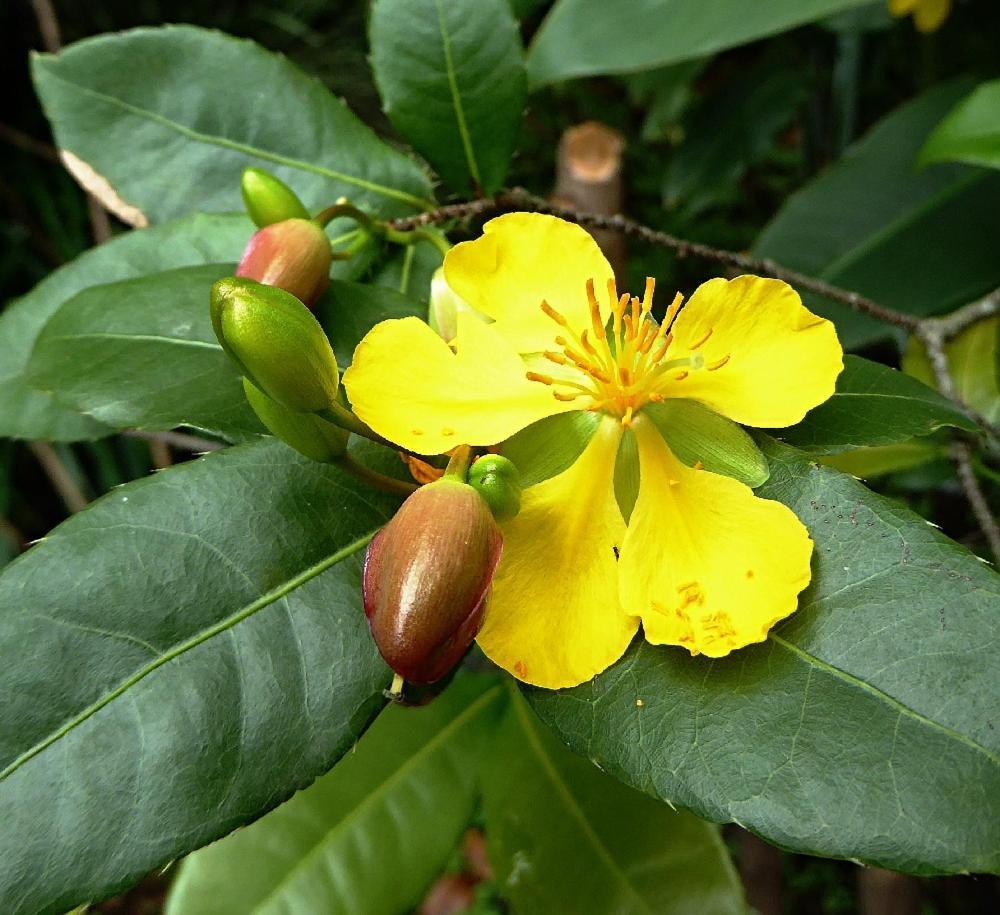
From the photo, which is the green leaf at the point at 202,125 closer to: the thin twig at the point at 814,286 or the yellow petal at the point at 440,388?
the thin twig at the point at 814,286

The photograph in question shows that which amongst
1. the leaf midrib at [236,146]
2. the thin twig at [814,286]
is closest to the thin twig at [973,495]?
the thin twig at [814,286]

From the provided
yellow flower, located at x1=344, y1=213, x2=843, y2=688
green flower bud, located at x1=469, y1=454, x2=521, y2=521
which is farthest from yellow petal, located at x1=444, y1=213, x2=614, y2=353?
green flower bud, located at x1=469, y1=454, x2=521, y2=521

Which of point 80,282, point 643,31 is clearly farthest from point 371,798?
point 643,31

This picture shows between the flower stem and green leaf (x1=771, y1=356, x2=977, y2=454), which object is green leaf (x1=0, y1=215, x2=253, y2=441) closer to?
the flower stem

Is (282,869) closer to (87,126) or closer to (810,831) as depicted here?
(810,831)

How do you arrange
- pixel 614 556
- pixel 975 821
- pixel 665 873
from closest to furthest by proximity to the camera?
pixel 975 821 → pixel 614 556 → pixel 665 873

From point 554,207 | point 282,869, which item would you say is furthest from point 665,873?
point 554,207
